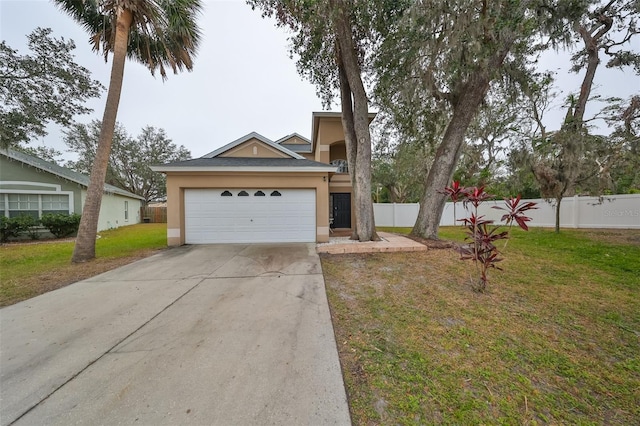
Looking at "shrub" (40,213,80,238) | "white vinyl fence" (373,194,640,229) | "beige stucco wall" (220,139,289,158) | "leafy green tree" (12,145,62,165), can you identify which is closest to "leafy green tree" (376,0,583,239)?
"white vinyl fence" (373,194,640,229)

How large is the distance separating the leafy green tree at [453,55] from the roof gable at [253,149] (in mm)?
4711

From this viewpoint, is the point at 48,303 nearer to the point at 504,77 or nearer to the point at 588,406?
the point at 588,406

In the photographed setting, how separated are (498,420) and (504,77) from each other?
1035 centimetres

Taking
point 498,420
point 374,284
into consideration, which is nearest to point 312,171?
point 374,284

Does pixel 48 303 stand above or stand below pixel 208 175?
below

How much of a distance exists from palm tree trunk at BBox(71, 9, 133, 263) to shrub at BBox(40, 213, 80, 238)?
659 centimetres

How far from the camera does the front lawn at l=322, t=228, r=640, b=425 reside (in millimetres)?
1803

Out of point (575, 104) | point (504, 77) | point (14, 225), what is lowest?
point (14, 225)

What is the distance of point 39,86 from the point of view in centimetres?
861

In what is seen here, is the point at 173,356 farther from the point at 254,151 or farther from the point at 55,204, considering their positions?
the point at 55,204

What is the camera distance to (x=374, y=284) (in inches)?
171

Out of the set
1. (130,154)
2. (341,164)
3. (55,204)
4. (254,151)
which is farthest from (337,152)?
(130,154)

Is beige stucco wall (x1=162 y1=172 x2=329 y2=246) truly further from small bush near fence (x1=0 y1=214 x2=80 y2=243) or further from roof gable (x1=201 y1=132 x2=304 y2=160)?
small bush near fence (x1=0 y1=214 x2=80 y2=243)

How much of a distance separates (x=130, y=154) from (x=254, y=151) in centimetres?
2265
